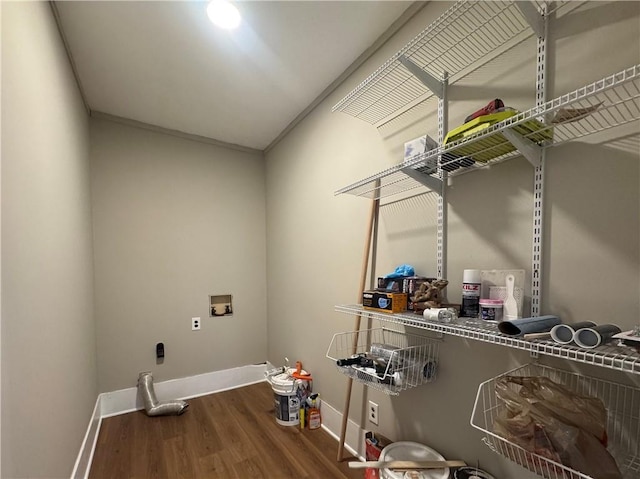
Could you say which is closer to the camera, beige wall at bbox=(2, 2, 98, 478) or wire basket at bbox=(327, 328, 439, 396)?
beige wall at bbox=(2, 2, 98, 478)

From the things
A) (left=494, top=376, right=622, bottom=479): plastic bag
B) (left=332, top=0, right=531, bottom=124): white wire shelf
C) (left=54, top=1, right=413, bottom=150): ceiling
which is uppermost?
(left=54, top=1, right=413, bottom=150): ceiling

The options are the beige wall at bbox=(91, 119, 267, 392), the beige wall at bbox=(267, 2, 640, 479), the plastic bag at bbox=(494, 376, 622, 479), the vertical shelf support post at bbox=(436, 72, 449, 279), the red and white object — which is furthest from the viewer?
the beige wall at bbox=(91, 119, 267, 392)

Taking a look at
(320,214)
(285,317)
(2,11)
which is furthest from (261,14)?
(285,317)

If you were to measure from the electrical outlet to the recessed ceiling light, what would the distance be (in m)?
2.12

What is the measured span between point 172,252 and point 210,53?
1637 millimetres

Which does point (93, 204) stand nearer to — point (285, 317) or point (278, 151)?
point (278, 151)

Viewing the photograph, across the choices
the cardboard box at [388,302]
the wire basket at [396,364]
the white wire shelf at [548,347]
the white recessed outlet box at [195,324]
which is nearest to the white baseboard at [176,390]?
the white recessed outlet box at [195,324]

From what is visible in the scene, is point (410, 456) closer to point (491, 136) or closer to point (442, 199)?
point (442, 199)

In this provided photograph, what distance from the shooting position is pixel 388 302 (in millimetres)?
1269

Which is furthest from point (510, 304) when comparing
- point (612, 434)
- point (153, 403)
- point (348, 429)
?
point (153, 403)

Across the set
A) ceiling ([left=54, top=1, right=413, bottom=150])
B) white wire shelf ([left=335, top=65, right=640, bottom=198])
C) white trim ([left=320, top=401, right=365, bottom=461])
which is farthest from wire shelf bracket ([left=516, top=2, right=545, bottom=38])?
white trim ([left=320, top=401, right=365, bottom=461])

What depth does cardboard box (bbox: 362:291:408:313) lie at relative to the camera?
1.26 m

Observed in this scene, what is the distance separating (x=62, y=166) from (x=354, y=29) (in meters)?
1.64

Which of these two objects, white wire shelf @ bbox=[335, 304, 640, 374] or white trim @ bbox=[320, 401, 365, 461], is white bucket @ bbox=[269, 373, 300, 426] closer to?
white trim @ bbox=[320, 401, 365, 461]
